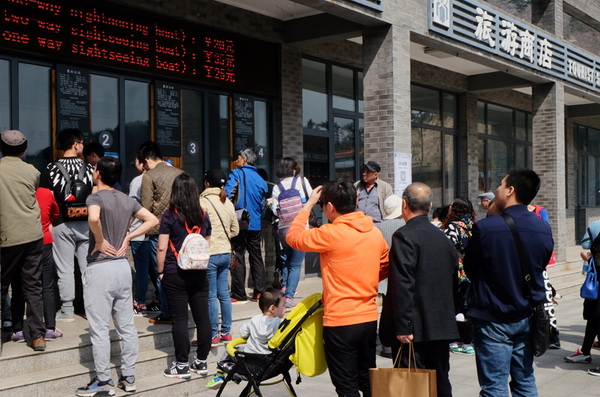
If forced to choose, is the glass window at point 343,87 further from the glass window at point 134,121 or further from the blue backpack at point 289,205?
the blue backpack at point 289,205

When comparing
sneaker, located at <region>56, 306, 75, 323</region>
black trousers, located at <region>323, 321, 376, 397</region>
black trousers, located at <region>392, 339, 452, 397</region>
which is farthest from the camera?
sneaker, located at <region>56, 306, 75, 323</region>

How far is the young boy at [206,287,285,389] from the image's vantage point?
5047mm

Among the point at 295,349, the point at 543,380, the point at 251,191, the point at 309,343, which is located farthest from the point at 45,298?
the point at 543,380

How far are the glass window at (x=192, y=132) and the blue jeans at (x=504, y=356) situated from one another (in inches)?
235

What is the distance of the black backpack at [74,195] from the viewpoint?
641cm

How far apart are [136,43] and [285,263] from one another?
11.3 feet

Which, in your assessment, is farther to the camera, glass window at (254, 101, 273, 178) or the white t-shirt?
glass window at (254, 101, 273, 178)

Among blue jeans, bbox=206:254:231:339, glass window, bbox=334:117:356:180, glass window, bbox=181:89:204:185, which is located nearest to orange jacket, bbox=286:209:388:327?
blue jeans, bbox=206:254:231:339

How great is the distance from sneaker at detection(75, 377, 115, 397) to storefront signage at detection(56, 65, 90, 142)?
3570 mm

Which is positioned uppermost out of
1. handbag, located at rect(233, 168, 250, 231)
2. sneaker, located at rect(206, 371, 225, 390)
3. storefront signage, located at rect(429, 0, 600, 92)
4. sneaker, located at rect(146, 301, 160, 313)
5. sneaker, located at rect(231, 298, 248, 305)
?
storefront signage, located at rect(429, 0, 600, 92)

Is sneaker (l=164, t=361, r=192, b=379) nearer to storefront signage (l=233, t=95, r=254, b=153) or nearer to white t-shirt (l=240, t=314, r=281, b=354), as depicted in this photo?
white t-shirt (l=240, t=314, r=281, b=354)

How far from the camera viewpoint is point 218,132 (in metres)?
9.92

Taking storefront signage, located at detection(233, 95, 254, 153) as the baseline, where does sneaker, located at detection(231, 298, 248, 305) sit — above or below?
below

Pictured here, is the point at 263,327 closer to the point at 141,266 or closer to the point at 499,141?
the point at 141,266
